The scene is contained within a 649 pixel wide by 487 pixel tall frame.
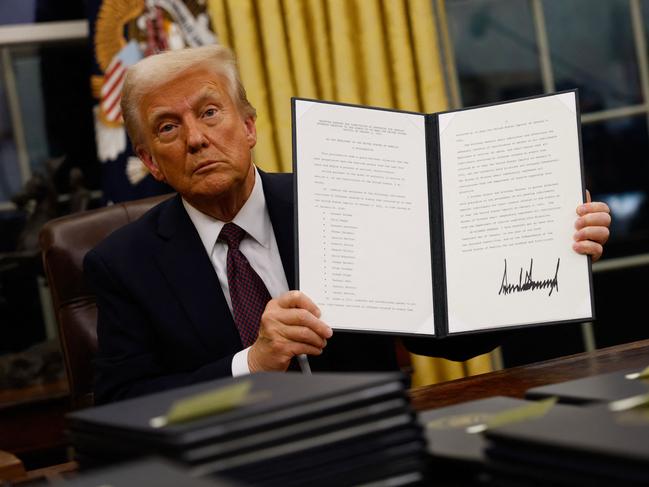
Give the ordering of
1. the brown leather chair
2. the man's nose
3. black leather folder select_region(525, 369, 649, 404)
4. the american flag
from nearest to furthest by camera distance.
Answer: black leather folder select_region(525, 369, 649, 404) < the man's nose < the brown leather chair < the american flag

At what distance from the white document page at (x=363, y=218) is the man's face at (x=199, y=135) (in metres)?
0.31

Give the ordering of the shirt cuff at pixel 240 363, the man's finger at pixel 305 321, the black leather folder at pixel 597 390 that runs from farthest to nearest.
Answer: the shirt cuff at pixel 240 363 → the man's finger at pixel 305 321 → the black leather folder at pixel 597 390

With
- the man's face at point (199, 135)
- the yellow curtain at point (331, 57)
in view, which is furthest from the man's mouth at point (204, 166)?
the yellow curtain at point (331, 57)

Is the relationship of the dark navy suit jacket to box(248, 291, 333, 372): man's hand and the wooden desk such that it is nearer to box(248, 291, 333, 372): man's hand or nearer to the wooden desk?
box(248, 291, 333, 372): man's hand

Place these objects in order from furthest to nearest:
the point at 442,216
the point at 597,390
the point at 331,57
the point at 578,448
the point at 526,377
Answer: the point at 331,57, the point at 442,216, the point at 526,377, the point at 597,390, the point at 578,448

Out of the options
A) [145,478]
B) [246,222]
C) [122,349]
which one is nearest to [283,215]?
[246,222]

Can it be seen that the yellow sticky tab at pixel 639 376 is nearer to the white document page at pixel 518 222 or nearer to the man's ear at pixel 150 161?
the white document page at pixel 518 222

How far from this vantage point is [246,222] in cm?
214

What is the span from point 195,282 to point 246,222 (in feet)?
0.55

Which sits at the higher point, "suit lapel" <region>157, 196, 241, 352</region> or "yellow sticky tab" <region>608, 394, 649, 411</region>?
"suit lapel" <region>157, 196, 241, 352</region>

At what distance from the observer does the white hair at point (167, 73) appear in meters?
2.10

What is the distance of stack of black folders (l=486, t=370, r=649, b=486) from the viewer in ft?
2.47
